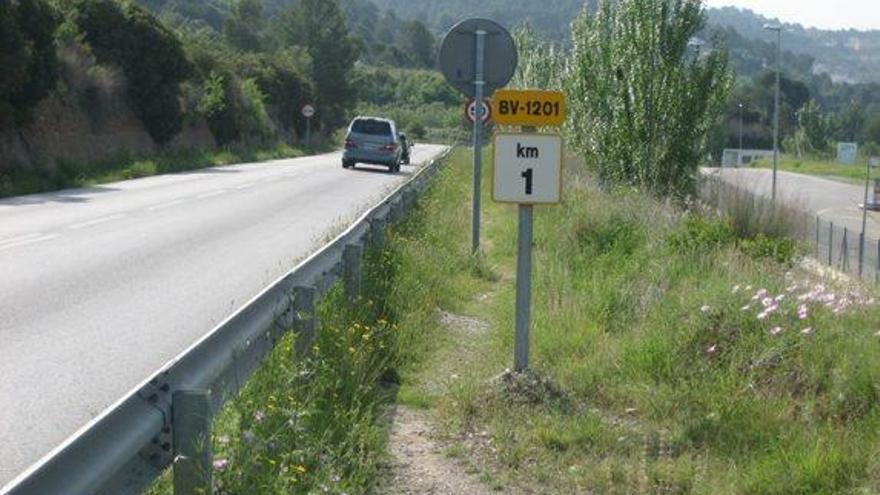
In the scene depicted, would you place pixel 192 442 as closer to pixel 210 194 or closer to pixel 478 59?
pixel 478 59

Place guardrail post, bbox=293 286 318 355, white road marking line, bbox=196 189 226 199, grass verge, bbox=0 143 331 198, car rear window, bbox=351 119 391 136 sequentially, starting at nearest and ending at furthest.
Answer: guardrail post, bbox=293 286 318 355, white road marking line, bbox=196 189 226 199, grass verge, bbox=0 143 331 198, car rear window, bbox=351 119 391 136

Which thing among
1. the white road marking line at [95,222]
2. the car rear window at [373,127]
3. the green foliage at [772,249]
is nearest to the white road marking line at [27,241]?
the white road marking line at [95,222]

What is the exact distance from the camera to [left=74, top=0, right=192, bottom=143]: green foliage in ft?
148

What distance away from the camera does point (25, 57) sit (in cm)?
3088

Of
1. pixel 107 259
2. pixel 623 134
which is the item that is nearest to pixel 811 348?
pixel 107 259

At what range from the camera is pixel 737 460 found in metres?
6.23

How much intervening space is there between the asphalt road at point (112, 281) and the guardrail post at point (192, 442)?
198 centimetres

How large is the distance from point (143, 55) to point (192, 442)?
43980 mm

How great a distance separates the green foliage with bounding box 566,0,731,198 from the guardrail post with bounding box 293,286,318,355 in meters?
15.7

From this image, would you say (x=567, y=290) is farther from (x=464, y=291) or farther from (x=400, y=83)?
(x=400, y=83)

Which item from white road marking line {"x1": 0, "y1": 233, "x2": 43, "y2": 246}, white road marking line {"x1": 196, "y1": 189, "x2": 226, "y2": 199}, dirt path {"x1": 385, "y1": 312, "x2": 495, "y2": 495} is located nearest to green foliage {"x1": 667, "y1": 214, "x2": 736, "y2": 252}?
dirt path {"x1": 385, "y1": 312, "x2": 495, "y2": 495}

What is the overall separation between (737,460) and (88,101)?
3874 cm

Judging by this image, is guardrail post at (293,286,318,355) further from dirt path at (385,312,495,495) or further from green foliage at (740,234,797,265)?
green foliage at (740,234,797,265)

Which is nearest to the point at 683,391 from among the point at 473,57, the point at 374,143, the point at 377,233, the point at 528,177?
the point at 528,177
